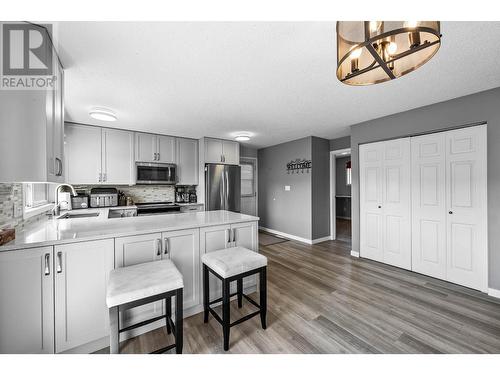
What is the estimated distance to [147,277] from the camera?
1390mm

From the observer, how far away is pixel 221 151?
4.63m

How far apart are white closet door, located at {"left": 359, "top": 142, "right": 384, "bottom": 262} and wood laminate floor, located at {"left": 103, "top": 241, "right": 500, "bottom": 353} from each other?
515 mm

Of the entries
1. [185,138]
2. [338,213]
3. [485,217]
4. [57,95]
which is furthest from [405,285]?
[338,213]

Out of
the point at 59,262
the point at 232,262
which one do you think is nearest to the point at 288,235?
the point at 232,262

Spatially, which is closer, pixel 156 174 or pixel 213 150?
pixel 156 174

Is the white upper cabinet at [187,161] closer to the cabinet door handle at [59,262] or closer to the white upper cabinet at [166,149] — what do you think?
the white upper cabinet at [166,149]

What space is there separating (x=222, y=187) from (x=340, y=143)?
9.39ft

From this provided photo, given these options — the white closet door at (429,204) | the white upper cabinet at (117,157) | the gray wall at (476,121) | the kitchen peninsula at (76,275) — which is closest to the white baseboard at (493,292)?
the gray wall at (476,121)

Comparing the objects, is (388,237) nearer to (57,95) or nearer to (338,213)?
(57,95)

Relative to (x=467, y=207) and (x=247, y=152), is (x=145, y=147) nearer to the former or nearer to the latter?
(x=247, y=152)

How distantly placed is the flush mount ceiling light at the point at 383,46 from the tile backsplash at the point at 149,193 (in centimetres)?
421

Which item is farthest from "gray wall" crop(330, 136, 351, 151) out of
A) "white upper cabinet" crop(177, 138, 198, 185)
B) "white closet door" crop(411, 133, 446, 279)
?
"white upper cabinet" crop(177, 138, 198, 185)

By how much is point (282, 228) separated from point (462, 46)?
14.2ft

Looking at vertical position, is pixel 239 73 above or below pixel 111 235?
above
